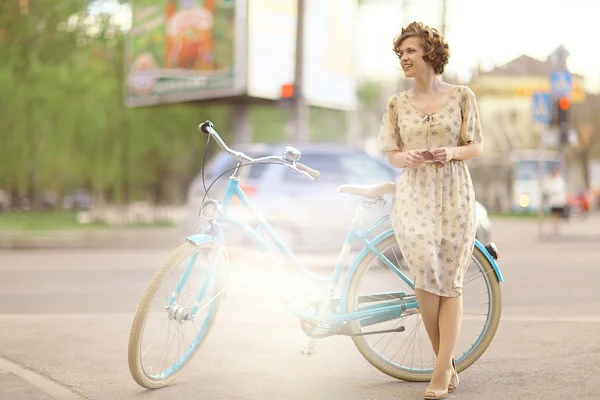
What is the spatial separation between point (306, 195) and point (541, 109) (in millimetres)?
11826

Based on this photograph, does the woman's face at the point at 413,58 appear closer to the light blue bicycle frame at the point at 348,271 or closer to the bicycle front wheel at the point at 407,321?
the light blue bicycle frame at the point at 348,271

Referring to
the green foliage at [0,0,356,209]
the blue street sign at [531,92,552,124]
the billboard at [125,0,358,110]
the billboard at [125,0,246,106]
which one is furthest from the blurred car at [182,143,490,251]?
the green foliage at [0,0,356,209]

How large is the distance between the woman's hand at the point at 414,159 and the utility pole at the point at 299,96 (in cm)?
1604

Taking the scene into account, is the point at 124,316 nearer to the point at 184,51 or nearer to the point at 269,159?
the point at 269,159

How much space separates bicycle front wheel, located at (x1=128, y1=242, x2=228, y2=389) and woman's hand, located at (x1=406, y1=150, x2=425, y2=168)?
1134 millimetres

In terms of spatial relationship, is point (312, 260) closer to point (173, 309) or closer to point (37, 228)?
point (173, 309)

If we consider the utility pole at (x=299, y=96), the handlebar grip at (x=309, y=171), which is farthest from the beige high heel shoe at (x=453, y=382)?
the utility pole at (x=299, y=96)

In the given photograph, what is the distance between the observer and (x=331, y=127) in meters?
61.2

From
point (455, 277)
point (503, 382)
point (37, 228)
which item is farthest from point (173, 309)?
point (37, 228)

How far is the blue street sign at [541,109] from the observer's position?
23000mm

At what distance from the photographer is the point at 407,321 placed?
5375 mm

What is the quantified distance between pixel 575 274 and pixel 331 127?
48.7 meters

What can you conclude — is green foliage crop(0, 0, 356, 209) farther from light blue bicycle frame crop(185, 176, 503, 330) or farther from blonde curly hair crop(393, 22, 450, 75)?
blonde curly hair crop(393, 22, 450, 75)

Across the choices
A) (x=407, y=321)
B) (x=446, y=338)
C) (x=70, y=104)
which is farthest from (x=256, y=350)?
(x=70, y=104)
